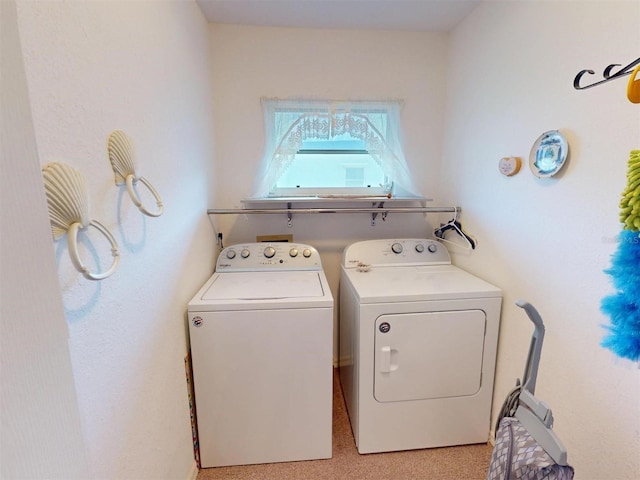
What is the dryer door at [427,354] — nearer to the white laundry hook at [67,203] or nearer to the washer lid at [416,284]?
the washer lid at [416,284]

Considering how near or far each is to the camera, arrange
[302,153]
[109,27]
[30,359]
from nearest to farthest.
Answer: [30,359], [109,27], [302,153]

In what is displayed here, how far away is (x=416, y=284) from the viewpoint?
5.33 ft

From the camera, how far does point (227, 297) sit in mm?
1449

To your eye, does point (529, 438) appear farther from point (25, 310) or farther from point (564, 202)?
point (25, 310)

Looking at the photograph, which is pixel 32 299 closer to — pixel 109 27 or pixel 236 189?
pixel 109 27

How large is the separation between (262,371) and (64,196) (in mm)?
1128

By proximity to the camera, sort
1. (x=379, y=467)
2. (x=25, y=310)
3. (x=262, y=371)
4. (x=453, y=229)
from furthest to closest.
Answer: (x=453, y=229) → (x=379, y=467) → (x=262, y=371) → (x=25, y=310)

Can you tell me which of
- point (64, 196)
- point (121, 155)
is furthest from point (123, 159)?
point (64, 196)

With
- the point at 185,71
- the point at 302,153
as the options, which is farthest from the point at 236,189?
the point at 185,71

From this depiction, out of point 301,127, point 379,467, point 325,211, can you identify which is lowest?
point 379,467

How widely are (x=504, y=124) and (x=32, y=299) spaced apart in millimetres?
1833

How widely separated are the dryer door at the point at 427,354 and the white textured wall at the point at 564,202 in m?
0.18

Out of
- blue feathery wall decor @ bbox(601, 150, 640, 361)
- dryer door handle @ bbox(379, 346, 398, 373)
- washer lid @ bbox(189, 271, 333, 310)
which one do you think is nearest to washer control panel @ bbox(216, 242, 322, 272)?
washer lid @ bbox(189, 271, 333, 310)

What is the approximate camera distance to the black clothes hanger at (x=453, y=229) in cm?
183
